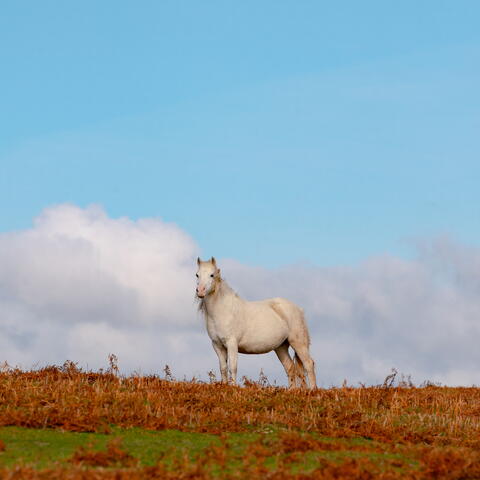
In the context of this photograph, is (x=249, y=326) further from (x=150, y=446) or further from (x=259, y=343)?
(x=150, y=446)

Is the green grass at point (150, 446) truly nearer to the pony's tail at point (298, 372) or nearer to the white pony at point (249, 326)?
the white pony at point (249, 326)

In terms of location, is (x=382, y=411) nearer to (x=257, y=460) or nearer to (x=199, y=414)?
(x=199, y=414)

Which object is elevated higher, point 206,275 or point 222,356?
point 206,275

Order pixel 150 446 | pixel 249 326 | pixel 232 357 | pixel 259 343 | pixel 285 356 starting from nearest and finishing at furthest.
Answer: pixel 150 446 → pixel 232 357 → pixel 249 326 → pixel 259 343 → pixel 285 356

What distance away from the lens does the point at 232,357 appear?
20.1 metres

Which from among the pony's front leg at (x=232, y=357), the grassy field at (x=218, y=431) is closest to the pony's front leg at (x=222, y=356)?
the pony's front leg at (x=232, y=357)

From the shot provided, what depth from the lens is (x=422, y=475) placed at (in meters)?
10.3

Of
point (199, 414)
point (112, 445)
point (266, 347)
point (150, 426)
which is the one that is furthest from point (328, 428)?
point (266, 347)

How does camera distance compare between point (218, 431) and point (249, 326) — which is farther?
point (249, 326)

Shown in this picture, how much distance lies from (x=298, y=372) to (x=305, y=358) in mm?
570

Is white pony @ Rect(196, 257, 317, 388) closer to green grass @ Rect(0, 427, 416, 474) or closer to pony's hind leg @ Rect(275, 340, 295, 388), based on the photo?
pony's hind leg @ Rect(275, 340, 295, 388)

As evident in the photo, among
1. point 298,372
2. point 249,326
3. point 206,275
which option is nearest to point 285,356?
point 298,372

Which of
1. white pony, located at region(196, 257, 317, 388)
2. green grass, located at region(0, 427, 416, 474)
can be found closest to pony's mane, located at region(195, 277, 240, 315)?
white pony, located at region(196, 257, 317, 388)

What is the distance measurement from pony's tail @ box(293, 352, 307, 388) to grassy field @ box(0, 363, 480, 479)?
4333mm
